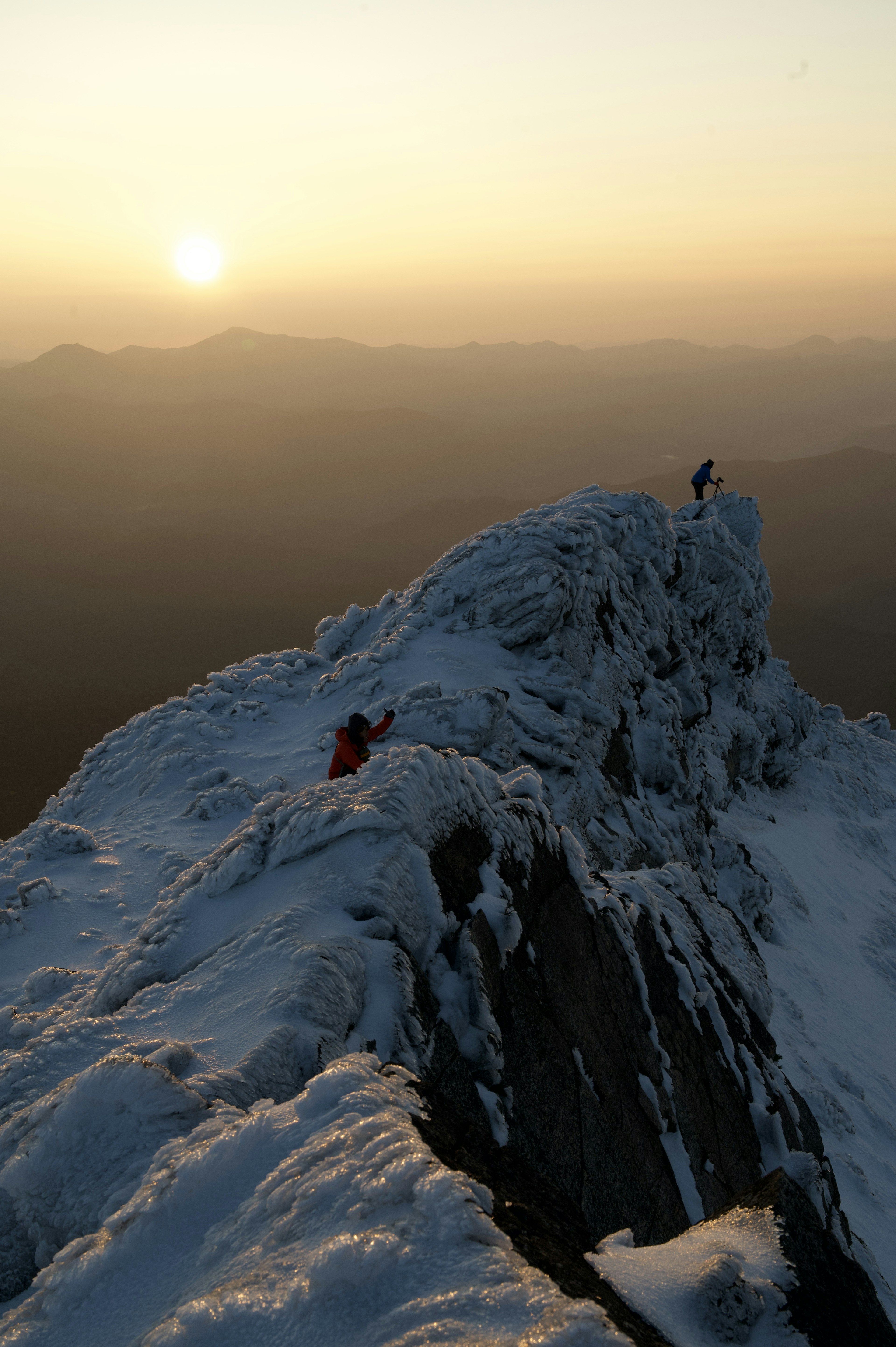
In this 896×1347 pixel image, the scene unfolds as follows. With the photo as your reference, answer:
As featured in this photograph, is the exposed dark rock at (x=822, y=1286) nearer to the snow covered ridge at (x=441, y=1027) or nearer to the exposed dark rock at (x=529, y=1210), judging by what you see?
the snow covered ridge at (x=441, y=1027)

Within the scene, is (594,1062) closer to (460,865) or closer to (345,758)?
(460,865)

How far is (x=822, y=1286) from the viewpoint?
354 centimetres

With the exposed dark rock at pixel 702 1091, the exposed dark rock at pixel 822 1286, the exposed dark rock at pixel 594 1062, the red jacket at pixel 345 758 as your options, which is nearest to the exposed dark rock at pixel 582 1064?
the exposed dark rock at pixel 594 1062

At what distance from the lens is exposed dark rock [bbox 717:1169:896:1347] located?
3.36m

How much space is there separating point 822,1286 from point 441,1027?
2.57 metres

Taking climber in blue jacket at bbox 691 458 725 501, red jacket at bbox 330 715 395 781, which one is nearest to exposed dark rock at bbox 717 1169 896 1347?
red jacket at bbox 330 715 395 781

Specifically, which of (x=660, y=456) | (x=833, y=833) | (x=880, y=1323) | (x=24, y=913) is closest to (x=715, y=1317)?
(x=880, y=1323)

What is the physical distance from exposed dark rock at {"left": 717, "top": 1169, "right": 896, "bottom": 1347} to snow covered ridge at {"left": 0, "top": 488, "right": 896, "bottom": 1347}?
25 mm

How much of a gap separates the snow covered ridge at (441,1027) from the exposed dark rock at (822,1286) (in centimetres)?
2

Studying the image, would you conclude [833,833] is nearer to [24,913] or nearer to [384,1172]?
[24,913]

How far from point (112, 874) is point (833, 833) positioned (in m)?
22.3

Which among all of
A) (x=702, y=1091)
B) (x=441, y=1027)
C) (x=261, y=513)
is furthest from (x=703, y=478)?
(x=261, y=513)

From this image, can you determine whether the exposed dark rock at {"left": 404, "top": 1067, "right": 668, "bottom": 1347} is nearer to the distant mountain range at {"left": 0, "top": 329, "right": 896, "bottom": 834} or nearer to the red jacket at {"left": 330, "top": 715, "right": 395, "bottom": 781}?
the red jacket at {"left": 330, "top": 715, "right": 395, "bottom": 781}

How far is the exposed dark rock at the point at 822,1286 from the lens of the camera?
3.36m
